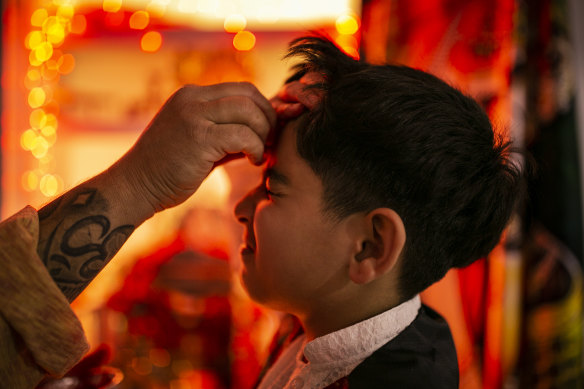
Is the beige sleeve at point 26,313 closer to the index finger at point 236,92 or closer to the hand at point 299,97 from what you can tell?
the index finger at point 236,92

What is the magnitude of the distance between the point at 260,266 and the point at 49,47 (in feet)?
5.43

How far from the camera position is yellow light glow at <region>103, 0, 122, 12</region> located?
5.98 ft

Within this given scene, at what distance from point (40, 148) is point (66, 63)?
0.38m

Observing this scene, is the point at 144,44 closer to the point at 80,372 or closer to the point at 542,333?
the point at 80,372

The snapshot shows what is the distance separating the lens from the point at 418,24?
1617 mm

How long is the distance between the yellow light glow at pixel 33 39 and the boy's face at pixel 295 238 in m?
1.60

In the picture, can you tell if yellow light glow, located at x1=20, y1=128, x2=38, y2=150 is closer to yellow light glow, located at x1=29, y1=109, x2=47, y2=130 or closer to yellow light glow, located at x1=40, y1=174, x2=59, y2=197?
yellow light glow, located at x1=29, y1=109, x2=47, y2=130

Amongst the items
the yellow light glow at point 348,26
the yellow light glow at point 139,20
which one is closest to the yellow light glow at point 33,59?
the yellow light glow at point 139,20

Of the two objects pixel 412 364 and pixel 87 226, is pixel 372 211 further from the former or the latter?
pixel 87 226

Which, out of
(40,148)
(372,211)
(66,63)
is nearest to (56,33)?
(66,63)

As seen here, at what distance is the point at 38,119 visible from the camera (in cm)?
187

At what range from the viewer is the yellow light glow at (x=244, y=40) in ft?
6.11

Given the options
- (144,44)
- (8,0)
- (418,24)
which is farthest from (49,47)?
(418,24)

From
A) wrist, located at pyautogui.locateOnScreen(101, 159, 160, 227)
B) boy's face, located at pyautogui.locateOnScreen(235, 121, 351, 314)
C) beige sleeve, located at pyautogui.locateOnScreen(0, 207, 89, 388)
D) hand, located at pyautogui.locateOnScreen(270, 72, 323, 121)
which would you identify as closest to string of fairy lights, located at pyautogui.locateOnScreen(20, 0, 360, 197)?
hand, located at pyautogui.locateOnScreen(270, 72, 323, 121)
